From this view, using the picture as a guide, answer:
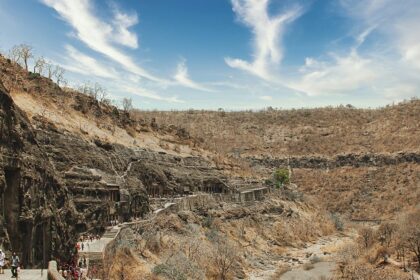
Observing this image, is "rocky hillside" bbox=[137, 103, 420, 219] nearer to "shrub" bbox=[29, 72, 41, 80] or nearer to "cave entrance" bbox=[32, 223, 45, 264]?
"shrub" bbox=[29, 72, 41, 80]

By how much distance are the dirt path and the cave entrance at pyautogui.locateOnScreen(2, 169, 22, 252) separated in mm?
25962

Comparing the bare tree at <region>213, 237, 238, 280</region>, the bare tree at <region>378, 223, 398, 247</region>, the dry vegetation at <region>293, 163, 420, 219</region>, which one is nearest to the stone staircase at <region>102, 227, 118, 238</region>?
the bare tree at <region>213, 237, 238, 280</region>

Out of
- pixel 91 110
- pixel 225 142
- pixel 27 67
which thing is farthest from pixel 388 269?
pixel 225 142

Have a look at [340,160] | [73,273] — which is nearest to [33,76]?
[73,273]

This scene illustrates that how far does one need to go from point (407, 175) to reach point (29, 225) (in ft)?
270

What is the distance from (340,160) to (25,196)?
90.2 m

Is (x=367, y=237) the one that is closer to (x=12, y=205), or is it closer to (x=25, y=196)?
(x=25, y=196)

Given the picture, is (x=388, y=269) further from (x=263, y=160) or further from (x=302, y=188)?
(x=263, y=160)

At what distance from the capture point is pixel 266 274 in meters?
44.9

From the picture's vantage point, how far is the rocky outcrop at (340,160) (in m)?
96.5

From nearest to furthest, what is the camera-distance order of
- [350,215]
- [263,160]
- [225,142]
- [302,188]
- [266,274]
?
[266,274], [350,215], [302,188], [263,160], [225,142]

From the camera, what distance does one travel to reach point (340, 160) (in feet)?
343

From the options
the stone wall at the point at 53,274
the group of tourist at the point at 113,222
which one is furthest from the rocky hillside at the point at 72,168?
the stone wall at the point at 53,274

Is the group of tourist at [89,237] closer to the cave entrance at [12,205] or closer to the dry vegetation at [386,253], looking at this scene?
the cave entrance at [12,205]
